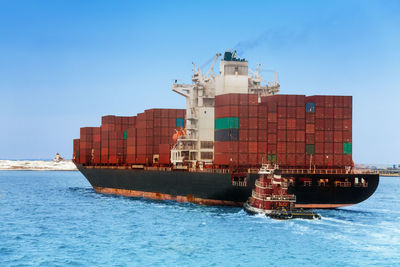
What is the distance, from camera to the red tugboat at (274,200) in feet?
158

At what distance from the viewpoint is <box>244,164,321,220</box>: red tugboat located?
48.2 m

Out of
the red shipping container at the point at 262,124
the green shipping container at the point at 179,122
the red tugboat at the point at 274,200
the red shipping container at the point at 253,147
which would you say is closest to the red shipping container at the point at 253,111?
the red shipping container at the point at 262,124

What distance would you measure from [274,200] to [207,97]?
1012 inches

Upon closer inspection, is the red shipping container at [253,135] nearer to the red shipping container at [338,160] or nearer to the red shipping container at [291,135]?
the red shipping container at [291,135]

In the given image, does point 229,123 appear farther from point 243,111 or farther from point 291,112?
point 291,112

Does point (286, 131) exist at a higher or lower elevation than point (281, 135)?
higher

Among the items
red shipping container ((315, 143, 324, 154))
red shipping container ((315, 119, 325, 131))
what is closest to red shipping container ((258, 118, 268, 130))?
red shipping container ((315, 119, 325, 131))

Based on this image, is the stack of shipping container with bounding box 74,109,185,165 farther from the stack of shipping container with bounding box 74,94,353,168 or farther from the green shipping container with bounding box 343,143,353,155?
the green shipping container with bounding box 343,143,353,155

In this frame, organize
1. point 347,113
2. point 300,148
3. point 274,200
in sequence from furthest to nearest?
point 347,113, point 300,148, point 274,200

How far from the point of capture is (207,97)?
233 feet

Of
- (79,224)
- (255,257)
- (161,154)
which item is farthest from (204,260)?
(161,154)

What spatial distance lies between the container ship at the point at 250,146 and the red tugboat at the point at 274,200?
12.0 ft

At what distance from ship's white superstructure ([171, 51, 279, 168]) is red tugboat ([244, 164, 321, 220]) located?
58.1ft

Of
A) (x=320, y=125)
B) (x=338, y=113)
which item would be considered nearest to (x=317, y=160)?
(x=320, y=125)
